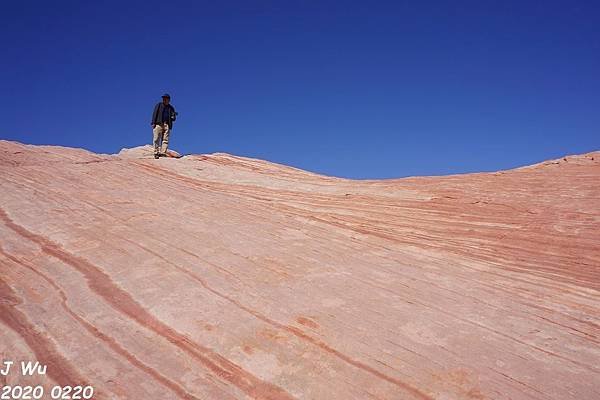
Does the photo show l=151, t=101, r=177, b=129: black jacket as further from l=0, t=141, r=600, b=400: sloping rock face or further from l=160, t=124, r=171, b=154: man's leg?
l=0, t=141, r=600, b=400: sloping rock face

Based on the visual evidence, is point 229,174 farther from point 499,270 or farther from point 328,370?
point 328,370

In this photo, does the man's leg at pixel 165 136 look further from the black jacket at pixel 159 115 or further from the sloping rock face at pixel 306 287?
the sloping rock face at pixel 306 287

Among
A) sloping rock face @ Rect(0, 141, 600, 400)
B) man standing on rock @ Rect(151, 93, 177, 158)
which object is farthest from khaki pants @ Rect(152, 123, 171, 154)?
sloping rock face @ Rect(0, 141, 600, 400)

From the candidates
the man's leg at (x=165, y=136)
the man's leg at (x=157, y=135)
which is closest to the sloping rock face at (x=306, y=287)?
the man's leg at (x=157, y=135)

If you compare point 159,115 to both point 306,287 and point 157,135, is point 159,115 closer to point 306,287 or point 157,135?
point 157,135

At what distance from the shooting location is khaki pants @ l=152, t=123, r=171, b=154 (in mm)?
13008

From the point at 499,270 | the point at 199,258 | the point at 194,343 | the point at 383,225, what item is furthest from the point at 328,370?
the point at 383,225

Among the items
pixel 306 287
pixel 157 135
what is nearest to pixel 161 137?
pixel 157 135

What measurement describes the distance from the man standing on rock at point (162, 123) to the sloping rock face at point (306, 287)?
476cm

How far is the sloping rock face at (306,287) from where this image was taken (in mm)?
3328

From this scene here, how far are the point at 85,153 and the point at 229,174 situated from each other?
3.98 meters

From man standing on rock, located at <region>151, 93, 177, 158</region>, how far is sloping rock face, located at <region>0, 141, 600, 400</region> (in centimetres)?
476

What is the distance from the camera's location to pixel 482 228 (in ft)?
21.4

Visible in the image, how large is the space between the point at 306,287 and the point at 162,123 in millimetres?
9791
